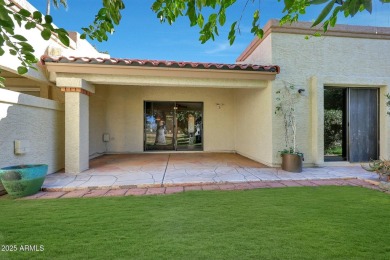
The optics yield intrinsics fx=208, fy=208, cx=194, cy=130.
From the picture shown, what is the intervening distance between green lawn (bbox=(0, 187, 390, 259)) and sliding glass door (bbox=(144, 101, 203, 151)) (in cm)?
766

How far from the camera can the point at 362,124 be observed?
8047 mm

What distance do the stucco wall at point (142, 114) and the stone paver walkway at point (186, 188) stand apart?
6578mm

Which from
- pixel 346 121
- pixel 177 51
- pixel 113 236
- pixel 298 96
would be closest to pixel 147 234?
pixel 113 236

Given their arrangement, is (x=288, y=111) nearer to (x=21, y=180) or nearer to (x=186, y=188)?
(x=186, y=188)

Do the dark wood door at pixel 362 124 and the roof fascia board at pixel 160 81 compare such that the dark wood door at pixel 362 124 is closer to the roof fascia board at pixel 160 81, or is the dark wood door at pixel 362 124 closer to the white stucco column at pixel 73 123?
the roof fascia board at pixel 160 81

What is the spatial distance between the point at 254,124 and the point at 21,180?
8021 millimetres

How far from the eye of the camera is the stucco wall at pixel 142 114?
11.6 m

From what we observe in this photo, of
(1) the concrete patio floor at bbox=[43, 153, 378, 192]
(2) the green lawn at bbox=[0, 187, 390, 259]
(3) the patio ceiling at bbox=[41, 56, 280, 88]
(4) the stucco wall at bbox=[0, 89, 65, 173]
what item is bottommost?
(2) the green lawn at bbox=[0, 187, 390, 259]

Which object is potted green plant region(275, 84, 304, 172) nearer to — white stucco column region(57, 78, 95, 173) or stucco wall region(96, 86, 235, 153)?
stucco wall region(96, 86, 235, 153)

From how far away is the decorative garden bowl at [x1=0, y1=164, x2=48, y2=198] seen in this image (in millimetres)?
4469

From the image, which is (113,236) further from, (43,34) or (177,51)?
(177,51)

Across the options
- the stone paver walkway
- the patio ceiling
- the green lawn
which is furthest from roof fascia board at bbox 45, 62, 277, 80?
the green lawn

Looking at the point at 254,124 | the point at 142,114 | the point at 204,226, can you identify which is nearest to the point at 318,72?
the point at 254,124

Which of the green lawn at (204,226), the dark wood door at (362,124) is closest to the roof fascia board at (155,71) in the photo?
the dark wood door at (362,124)
